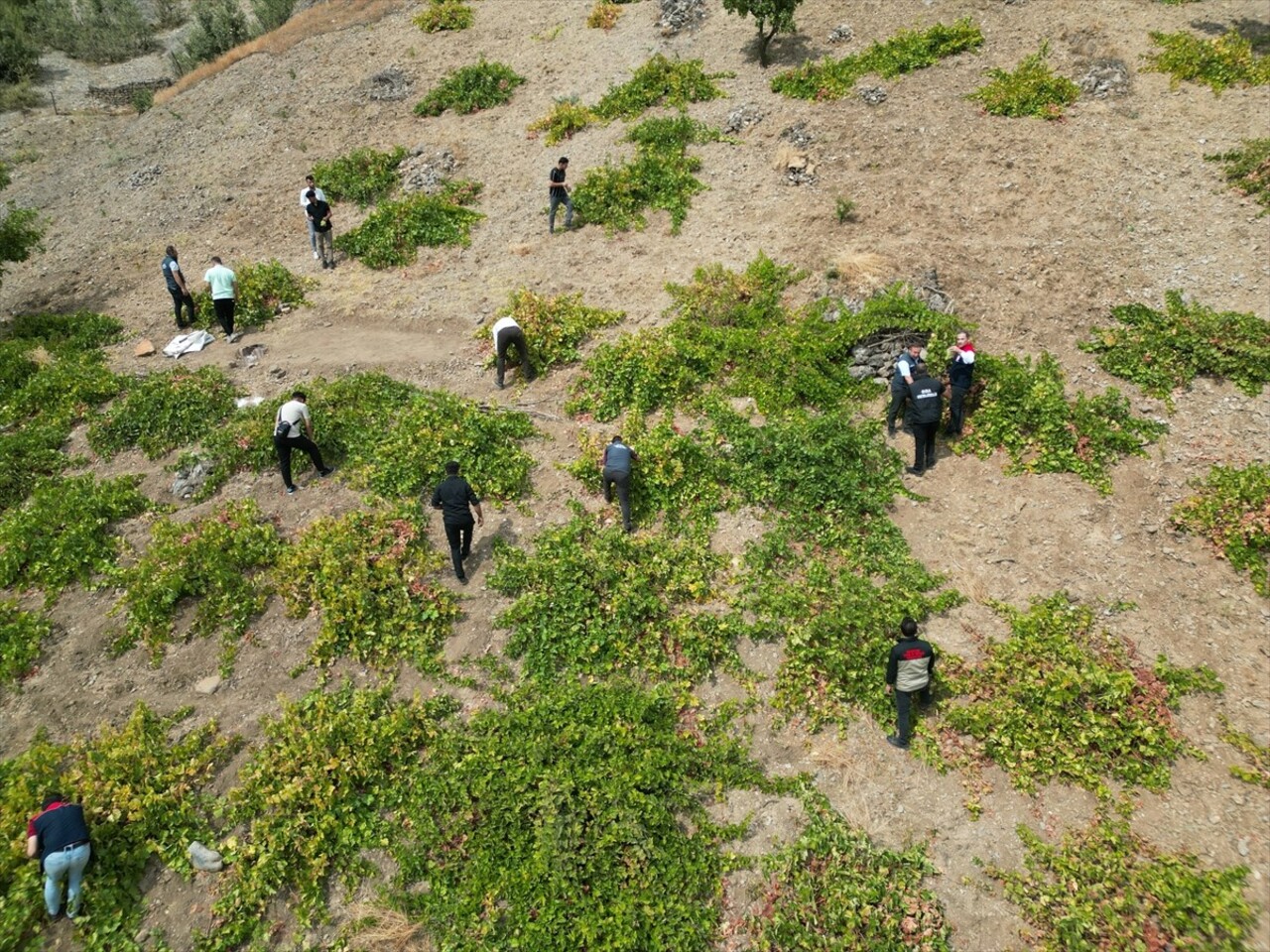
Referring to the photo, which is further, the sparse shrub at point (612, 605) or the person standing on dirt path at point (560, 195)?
the person standing on dirt path at point (560, 195)

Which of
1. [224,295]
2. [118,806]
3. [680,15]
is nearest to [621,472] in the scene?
[118,806]

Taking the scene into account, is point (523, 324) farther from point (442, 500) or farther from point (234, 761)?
point (234, 761)

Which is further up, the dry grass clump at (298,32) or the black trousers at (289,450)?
the dry grass clump at (298,32)

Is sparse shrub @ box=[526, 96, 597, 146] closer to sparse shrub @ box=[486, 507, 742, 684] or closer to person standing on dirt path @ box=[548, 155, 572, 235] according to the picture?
person standing on dirt path @ box=[548, 155, 572, 235]

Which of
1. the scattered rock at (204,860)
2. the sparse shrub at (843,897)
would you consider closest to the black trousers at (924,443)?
the sparse shrub at (843,897)

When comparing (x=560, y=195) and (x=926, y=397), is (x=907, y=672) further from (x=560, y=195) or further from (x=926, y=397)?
(x=560, y=195)

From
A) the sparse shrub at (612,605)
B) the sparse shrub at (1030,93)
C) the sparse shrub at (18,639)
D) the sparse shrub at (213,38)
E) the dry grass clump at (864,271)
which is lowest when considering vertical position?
the sparse shrub at (612,605)

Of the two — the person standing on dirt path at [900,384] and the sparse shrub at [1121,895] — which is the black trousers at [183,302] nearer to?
the person standing on dirt path at [900,384]

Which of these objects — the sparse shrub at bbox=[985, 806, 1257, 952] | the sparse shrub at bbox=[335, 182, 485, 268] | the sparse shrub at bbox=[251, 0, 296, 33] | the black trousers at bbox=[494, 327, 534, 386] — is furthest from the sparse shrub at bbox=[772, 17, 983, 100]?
the sparse shrub at bbox=[251, 0, 296, 33]
